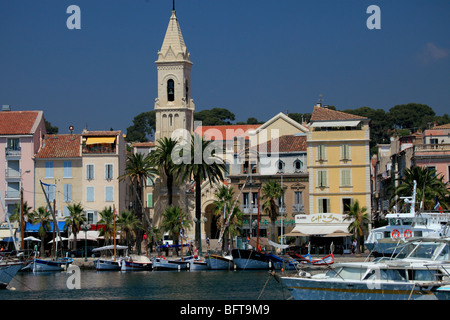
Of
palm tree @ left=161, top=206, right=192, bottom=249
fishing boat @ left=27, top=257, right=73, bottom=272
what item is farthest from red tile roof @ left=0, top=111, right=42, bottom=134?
fishing boat @ left=27, top=257, right=73, bottom=272

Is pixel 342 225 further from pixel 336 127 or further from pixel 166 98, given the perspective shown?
pixel 166 98

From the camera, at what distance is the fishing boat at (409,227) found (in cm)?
5147

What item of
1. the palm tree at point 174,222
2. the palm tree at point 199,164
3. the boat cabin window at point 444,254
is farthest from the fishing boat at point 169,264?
the boat cabin window at point 444,254

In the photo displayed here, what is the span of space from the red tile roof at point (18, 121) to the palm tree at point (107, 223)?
13661 mm

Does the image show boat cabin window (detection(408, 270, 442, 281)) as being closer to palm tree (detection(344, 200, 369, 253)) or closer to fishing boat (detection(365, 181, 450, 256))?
fishing boat (detection(365, 181, 450, 256))

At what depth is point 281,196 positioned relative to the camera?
84.5 meters

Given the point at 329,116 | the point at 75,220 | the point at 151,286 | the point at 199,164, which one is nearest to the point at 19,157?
the point at 75,220

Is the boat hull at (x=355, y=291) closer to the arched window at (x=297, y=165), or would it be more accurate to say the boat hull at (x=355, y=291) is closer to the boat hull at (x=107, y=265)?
the boat hull at (x=107, y=265)

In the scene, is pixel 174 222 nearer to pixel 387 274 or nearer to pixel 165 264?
pixel 165 264

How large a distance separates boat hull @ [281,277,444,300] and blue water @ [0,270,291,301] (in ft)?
17.7

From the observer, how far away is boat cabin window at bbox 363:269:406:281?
105 ft

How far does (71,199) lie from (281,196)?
23.2 m

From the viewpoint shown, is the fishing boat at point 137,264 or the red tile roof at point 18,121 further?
the red tile roof at point 18,121
